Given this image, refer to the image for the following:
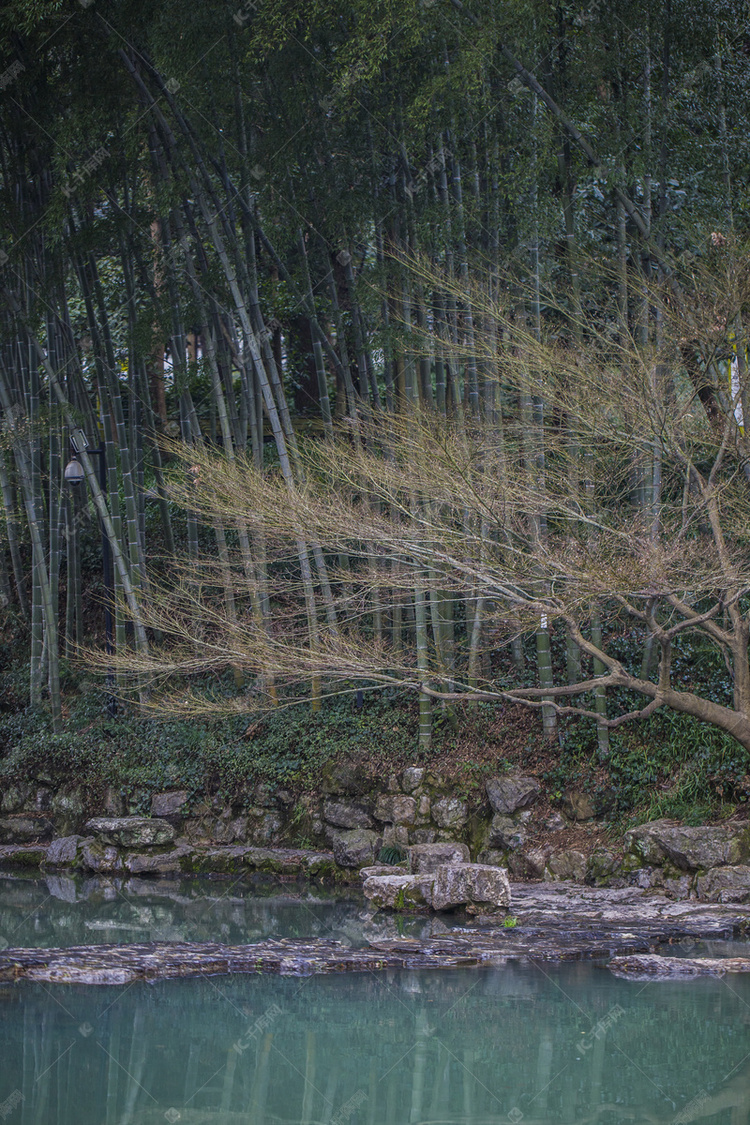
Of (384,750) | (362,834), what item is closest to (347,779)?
(384,750)

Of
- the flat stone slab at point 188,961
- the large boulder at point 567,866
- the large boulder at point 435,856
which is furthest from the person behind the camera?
the large boulder at point 567,866

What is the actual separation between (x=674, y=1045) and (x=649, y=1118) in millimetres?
868

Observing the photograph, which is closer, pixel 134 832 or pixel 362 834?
pixel 362 834

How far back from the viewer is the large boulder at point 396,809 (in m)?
9.87

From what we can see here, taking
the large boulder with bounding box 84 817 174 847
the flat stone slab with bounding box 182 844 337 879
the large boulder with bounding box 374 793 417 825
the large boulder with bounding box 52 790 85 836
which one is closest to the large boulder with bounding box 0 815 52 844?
the large boulder with bounding box 52 790 85 836

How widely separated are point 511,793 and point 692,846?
1.81 meters

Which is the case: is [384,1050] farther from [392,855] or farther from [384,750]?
[384,750]

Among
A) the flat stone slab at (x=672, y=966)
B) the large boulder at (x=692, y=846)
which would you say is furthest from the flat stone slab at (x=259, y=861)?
the flat stone slab at (x=672, y=966)

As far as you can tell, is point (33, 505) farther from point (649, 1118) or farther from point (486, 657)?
point (649, 1118)

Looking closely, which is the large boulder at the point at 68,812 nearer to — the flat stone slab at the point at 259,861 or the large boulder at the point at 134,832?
the large boulder at the point at 134,832

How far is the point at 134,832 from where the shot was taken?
10.5 m

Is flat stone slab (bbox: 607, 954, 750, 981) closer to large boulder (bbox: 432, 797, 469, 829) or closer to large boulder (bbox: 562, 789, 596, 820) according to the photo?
large boulder (bbox: 562, 789, 596, 820)

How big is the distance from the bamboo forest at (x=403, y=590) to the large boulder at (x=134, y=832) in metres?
0.04

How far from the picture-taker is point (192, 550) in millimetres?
12148
